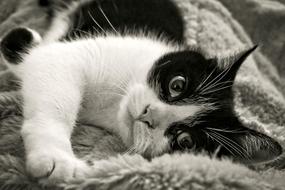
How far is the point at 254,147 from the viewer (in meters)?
1.10

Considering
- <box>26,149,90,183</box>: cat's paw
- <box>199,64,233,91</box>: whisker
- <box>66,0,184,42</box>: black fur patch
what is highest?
<box>66,0,184,42</box>: black fur patch

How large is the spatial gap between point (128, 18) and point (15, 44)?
437mm

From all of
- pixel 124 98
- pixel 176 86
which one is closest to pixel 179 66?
pixel 176 86

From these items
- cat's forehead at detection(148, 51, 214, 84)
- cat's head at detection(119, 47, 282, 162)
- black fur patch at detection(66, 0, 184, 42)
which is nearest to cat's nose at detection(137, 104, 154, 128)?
cat's head at detection(119, 47, 282, 162)

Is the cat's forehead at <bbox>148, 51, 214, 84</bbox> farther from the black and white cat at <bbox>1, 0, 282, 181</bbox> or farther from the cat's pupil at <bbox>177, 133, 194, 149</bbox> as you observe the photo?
the cat's pupil at <bbox>177, 133, 194, 149</bbox>

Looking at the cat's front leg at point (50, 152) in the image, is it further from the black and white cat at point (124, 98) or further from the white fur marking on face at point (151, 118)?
the white fur marking on face at point (151, 118)

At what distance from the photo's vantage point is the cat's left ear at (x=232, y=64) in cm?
117

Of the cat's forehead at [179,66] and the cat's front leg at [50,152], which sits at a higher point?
the cat's forehead at [179,66]

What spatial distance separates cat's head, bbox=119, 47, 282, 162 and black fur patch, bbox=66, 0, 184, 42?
333 millimetres

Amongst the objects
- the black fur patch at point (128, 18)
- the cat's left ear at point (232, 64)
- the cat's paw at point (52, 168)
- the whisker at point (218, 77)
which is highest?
the black fur patch at point (128, 18)

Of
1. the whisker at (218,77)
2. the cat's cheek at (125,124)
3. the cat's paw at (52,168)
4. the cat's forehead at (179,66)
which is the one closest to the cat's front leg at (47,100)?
the cat's paw at (52,168)

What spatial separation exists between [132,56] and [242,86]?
0.52 metres

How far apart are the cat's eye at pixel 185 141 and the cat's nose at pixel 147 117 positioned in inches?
3.3

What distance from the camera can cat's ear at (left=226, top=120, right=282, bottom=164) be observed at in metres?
1.07
